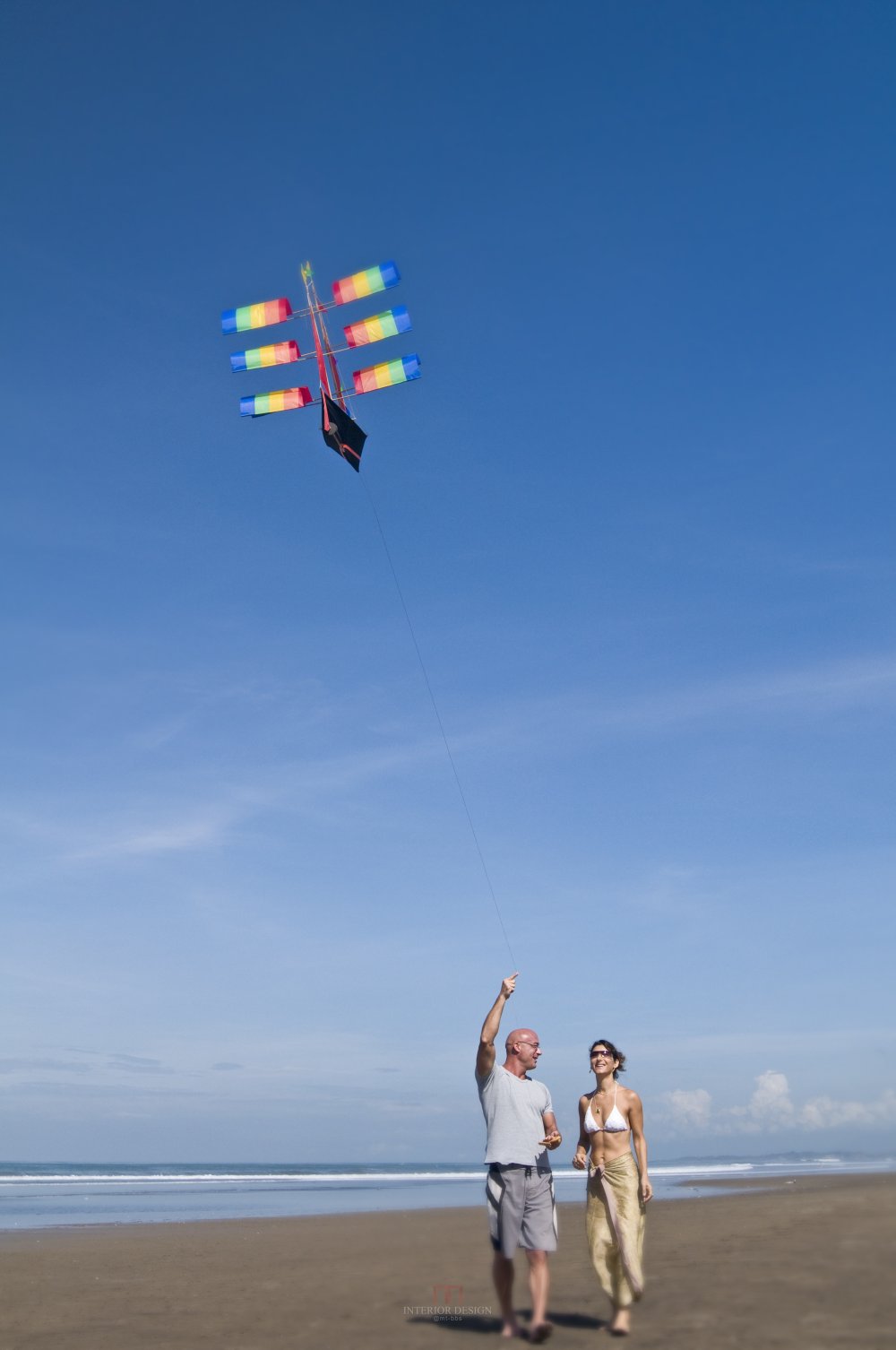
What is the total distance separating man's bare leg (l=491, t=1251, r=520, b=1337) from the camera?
6.52m

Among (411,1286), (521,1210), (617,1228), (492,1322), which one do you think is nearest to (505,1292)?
(521,1210)

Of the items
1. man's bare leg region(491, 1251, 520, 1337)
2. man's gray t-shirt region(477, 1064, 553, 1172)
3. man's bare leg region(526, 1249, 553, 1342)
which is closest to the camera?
man's bare leg region(526, 1249, 553, 1342)

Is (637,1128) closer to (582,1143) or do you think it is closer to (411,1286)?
(582,1143)

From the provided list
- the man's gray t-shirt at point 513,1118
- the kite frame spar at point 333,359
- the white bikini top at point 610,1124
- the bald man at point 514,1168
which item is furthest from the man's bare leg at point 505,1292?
the kite frame spar at point 333,359

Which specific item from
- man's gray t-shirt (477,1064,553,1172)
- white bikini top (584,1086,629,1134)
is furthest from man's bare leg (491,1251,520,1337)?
white bikini top (584,1086,629,1134)

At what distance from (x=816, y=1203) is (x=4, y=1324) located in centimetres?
1137

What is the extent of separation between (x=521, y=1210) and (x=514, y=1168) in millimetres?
243

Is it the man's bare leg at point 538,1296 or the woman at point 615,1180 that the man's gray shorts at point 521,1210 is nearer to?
the man's bare leg at point 538,1296

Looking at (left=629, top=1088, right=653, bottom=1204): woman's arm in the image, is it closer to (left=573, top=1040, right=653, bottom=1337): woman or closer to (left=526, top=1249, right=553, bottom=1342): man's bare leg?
(left=573, top=1040, right=653, bottom=1337): woman

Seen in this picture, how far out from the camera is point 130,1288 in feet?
30.7

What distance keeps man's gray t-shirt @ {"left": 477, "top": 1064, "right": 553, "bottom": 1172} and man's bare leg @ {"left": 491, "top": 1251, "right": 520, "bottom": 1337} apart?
583 millimetres

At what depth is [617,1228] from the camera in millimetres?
6883

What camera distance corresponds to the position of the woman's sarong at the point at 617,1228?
6.64 m

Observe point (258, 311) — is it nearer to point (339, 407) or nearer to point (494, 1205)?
point (339, 407)
